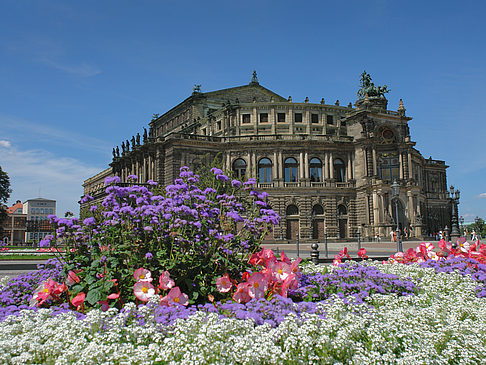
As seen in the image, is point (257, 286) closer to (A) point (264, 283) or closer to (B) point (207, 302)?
(A) point (264, 283)

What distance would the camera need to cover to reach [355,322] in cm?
513

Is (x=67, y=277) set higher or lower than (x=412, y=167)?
lower

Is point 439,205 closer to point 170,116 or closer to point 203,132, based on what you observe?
point 203,132

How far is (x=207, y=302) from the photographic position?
22.0 feet

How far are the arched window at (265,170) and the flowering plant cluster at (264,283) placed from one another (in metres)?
44.5

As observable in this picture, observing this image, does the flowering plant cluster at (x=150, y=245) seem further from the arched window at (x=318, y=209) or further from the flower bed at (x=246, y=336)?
the arched window at (x=318, y=209)

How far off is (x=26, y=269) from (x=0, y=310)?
11785 mm

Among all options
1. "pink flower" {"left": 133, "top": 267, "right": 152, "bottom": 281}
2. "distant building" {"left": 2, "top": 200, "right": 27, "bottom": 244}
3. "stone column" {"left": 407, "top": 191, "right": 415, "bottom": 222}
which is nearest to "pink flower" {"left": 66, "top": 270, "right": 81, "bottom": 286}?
"pink flower" {"left": 133, "top": 267, "right": 152, "bottom": 281}

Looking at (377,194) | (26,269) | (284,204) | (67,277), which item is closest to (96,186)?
(284,204)

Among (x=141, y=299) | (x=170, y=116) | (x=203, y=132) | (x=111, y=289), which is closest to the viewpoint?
(x=141, y=299)

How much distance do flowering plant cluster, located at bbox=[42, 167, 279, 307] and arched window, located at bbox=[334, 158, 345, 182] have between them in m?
47.4

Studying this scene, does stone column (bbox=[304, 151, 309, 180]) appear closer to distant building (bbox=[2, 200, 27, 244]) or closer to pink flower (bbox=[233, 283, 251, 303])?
pink flower (bbox=[233, 283, 251, 303])

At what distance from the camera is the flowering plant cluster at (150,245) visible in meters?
6.48

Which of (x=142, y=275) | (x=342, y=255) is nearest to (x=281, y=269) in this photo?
(x=142, y=275)
